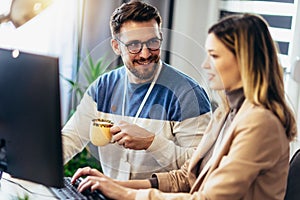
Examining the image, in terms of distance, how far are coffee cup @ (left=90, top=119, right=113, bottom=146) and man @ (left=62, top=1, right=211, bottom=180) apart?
2 cm

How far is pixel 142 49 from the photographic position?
62.4 inches

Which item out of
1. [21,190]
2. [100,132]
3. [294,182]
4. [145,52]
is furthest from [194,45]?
[21,190]

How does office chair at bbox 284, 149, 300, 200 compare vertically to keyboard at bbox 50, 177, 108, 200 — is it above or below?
above

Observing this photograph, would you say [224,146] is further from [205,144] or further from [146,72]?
[146,72]

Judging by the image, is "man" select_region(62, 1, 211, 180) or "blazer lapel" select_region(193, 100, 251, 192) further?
"man" select_region(62, 1, 211, 180)

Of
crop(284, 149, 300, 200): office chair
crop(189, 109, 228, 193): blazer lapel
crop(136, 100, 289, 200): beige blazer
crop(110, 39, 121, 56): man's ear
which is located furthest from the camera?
crop(110, 39, 121, 56): man's ear

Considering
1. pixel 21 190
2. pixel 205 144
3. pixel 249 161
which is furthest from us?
pixel 21 190

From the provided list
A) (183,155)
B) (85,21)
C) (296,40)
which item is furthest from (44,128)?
(85,21)

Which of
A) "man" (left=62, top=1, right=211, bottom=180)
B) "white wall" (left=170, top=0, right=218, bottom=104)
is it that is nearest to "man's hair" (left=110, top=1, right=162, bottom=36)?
"man" (left=62, top=1, right=211, bottom=180)

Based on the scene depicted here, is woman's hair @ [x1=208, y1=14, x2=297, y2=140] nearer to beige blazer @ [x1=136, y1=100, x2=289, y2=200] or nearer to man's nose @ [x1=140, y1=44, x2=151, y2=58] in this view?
beige blazer @ [x1=136, y1=100, x2=289, y2=200]

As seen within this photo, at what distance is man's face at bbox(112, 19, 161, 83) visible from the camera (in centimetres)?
159

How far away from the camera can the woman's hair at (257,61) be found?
122cm

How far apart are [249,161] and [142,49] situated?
560mm

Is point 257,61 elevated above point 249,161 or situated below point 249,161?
above
